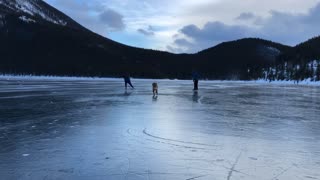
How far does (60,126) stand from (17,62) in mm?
167619

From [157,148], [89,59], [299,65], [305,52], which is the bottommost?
[157,148]

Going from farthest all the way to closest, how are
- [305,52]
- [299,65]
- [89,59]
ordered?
[89,59], [305,52], [299,65]

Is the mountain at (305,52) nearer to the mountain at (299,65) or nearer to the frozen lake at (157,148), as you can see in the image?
the mountain at (299,65)

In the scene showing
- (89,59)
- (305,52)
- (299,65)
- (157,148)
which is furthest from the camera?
(89,59)

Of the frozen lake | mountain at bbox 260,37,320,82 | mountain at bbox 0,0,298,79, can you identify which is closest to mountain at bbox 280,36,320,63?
mountain at bbox 260,37,320,82

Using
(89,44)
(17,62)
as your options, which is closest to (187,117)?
(17,62)

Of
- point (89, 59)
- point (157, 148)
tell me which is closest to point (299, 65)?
point (89, 59)

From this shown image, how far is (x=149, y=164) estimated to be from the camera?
6227mm

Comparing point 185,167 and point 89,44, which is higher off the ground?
point 89,44

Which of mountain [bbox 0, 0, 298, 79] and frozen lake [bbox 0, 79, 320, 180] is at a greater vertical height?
mountain [bbox 0, 0, 298, 79]

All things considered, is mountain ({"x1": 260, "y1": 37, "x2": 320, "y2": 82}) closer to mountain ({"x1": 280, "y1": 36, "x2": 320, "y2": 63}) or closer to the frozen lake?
mountain ({"x1": 280, "y1": 36, "x2": 320, "y2": 63})

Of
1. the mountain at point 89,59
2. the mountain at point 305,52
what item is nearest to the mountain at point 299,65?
the mountain at point 305,52

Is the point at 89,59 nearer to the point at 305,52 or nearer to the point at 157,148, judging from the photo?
the point at 305,52

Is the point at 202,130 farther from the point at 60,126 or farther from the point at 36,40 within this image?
the point at 36,40
